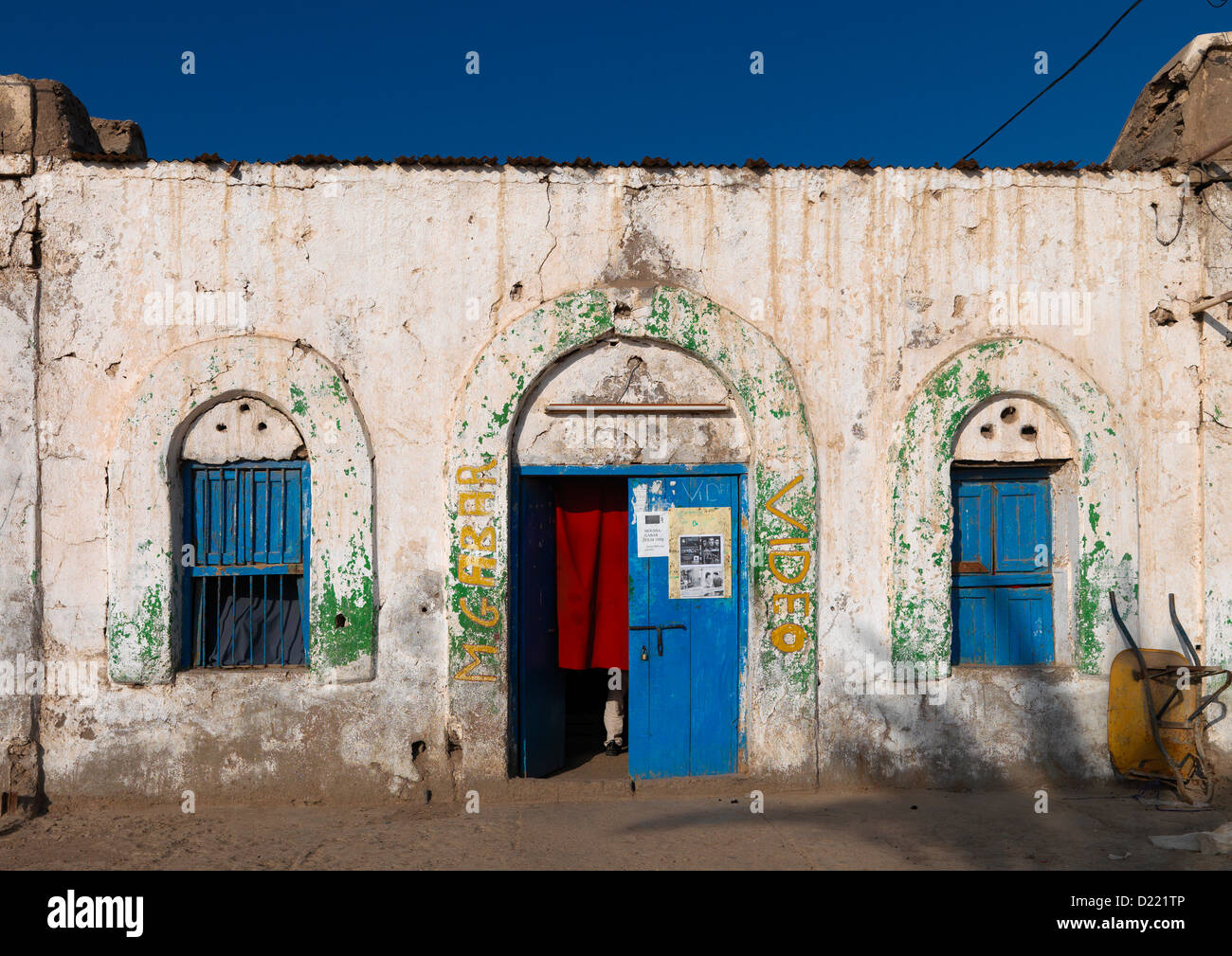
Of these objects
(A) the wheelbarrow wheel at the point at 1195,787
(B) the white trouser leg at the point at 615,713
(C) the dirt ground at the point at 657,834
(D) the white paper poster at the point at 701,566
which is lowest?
(C) the dirt ground at the point at 657,834

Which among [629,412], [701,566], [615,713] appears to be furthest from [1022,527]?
[615,713]

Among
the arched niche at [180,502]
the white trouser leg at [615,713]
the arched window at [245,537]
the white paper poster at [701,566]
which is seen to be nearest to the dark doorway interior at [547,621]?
the white trouser leg at [615,713]

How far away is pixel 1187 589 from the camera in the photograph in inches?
275

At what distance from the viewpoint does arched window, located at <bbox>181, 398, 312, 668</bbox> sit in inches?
261

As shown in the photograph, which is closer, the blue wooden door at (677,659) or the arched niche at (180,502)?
the arched niche at (180,502)

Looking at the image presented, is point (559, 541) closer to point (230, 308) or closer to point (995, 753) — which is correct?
point (230, 308)

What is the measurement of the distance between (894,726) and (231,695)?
4661 millimetres

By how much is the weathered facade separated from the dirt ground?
0.77 ft

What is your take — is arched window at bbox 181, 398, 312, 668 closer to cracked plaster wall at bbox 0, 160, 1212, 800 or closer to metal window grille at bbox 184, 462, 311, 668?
metal window grille at bbox 184, 462, 311, 668

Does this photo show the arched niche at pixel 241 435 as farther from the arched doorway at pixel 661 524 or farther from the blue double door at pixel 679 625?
the blue double door at pixel 679 625

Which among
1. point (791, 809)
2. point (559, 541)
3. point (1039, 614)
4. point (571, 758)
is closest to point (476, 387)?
point (559, 541)

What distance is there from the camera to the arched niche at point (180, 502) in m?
6.41

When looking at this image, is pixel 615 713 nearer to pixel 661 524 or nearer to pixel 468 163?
pixel 661 524

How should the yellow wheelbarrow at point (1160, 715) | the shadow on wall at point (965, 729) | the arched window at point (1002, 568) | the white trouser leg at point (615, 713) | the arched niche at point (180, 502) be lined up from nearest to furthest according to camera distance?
the arched niche at point (180, 502) < the yellow wheelbarrow at point (1160, 715) < the shadow on wall at point (965, 729) < the arched window at point (1002, 568) < the white trouser leg at point (615, 713)
